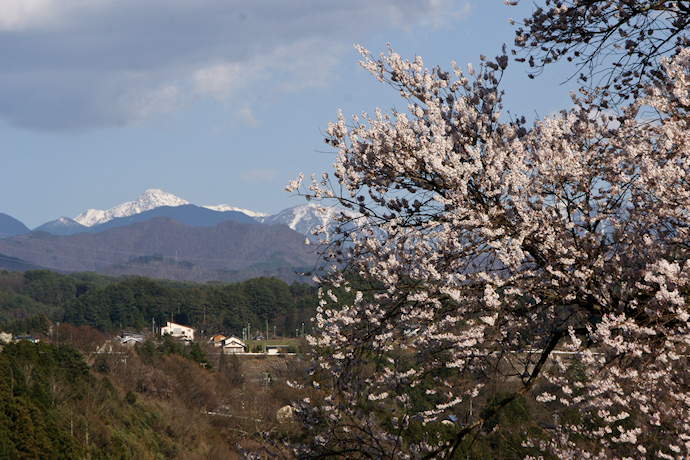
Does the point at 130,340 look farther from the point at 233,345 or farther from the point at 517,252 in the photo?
the point at 517,252

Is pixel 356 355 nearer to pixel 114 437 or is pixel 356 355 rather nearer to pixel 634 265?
pixel 634 265

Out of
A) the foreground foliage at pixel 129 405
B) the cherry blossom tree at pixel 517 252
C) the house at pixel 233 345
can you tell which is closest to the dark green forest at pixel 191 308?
the house at pixel 233 345

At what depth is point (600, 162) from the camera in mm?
5840

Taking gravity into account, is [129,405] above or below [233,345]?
below

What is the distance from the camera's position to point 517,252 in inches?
206

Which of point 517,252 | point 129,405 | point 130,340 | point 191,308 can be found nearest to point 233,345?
point 130,340

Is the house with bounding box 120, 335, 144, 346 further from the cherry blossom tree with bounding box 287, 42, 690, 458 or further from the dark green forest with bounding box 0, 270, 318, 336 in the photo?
the cherry blossom tree with bounding box 287, 42, 690, 458

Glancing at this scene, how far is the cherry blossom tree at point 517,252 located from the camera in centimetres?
509

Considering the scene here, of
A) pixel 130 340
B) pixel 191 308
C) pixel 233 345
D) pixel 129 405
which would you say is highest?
pixel 191 308

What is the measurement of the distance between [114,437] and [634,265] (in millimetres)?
37885

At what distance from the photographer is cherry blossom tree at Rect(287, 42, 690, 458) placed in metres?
5.09

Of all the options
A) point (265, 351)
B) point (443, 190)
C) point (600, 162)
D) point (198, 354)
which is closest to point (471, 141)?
point (443, 190)

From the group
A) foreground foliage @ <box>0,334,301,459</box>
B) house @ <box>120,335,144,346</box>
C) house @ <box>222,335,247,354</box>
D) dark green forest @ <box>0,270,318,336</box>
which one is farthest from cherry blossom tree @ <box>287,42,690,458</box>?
dark green forest @ <box>0,270,318,336</box>

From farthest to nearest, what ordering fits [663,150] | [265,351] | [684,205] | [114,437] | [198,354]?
[265,351]
[198,354]
[114,437]
[663,150]
[684,205]
